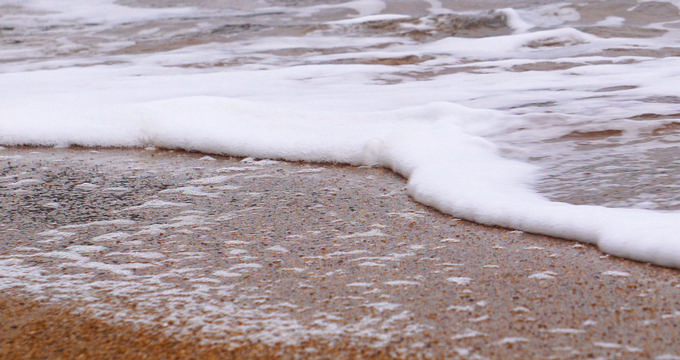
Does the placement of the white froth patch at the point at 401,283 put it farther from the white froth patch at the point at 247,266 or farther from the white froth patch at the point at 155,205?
A: the white froth patch at the point at 155,205

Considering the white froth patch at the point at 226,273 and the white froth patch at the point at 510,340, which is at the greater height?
the white froth patch at the point at 226,273

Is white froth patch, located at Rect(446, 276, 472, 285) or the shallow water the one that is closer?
white froth patch, located at Rect(446, 276, 472, 285)

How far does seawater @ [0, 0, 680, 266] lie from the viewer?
1.93 meters

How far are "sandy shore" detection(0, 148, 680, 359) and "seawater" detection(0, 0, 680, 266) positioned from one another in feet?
0.75

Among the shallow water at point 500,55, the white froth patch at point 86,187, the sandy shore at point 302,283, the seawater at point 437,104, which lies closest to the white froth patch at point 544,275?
the sandy shore at point 302,283

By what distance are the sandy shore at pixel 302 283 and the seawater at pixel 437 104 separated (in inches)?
9.0

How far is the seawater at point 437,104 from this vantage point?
1.93m

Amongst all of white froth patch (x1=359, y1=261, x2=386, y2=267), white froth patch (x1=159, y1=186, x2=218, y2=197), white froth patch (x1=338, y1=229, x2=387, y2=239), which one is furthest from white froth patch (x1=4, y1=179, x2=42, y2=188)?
white froth patch (x1=359, y1=261, x2=386, y2=267)

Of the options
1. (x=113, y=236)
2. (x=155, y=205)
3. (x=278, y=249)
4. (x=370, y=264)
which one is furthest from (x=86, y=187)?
(x=370, y=264)

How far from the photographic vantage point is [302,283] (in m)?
1.39

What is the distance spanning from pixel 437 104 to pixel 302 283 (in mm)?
1773

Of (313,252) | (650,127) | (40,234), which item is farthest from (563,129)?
(40,234)

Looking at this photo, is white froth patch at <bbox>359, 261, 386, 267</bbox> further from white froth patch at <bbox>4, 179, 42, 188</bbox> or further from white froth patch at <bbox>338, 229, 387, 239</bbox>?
white froth patch at <bbox>4, 179, 42, 188</bbox>

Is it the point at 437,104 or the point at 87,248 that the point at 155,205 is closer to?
the point at 87,248
